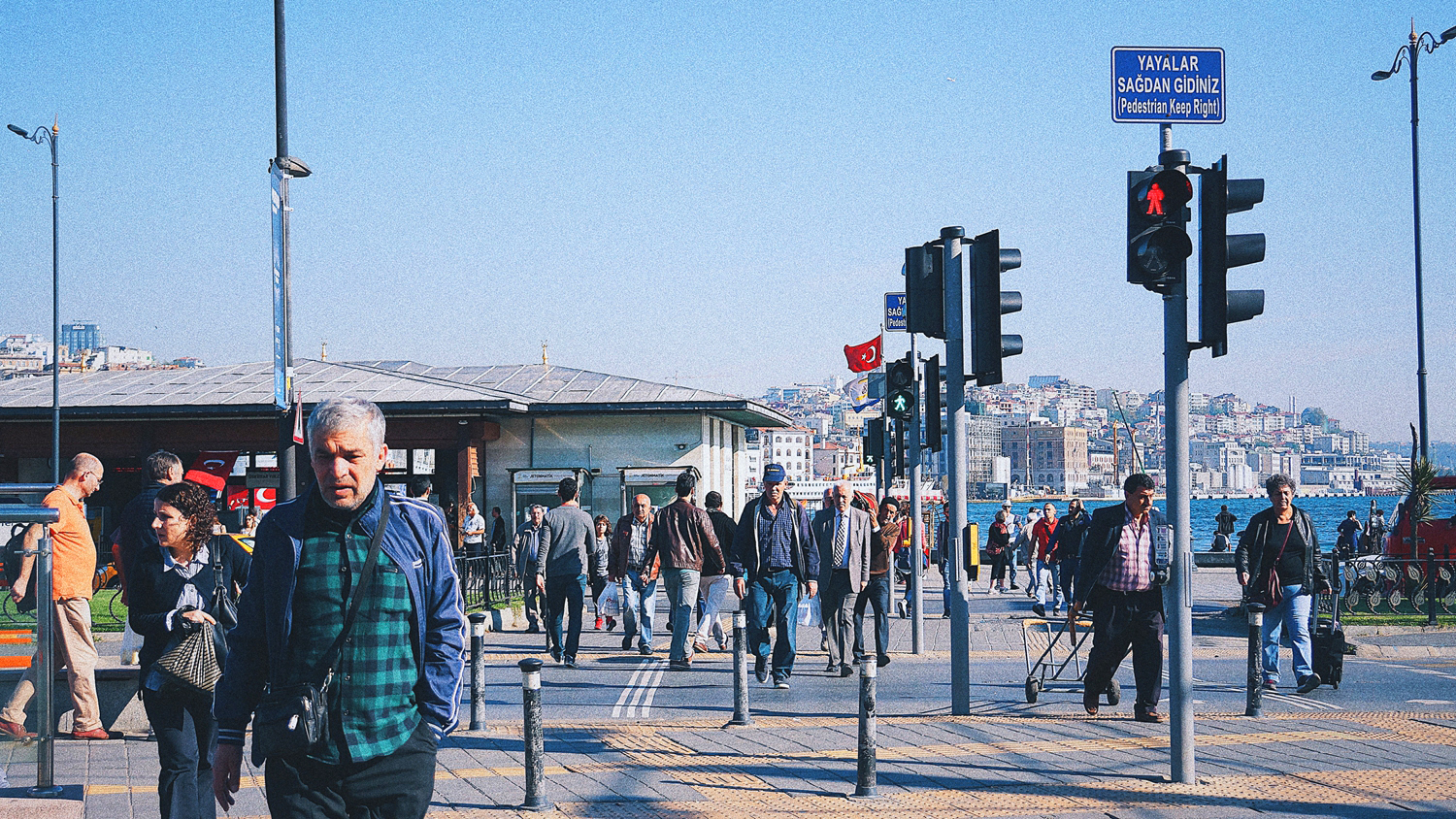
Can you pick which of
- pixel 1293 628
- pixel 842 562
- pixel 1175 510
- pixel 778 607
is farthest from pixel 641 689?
pixel 1175 510

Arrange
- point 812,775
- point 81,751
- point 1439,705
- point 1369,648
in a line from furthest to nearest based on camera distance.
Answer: point 1369,648 → point 1439,705 → point 81,751 → point 812,775

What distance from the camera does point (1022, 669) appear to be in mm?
13039

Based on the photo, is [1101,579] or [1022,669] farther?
[1022,669]

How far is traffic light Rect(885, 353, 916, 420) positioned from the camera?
15.7 metres

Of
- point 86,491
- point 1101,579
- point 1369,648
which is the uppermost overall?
point 86,491

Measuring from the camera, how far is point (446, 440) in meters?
28.6

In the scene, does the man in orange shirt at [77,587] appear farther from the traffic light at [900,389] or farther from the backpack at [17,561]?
the traffic light at [900,389]

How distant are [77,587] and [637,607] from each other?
770 centimetres

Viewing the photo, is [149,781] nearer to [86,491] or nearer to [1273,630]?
[86,491]

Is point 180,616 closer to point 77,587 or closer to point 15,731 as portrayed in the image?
point 15,731

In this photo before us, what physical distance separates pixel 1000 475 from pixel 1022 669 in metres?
187

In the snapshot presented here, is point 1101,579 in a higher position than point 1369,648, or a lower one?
higher

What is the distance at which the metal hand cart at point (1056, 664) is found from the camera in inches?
405

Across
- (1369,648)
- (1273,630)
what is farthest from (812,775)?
(1369,648)
